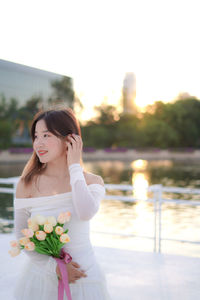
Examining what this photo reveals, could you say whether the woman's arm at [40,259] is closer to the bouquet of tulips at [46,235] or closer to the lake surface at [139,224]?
the bouquet of tulips at [46,235]

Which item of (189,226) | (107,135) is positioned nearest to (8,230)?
(189,226)

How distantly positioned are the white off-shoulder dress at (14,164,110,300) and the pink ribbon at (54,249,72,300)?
4cm

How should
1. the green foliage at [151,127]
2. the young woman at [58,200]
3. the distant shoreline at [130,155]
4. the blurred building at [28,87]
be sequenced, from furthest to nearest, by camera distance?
the green foliage at [151,127]
the blurred building at [28,87]
the distant shoreline at [130,155]
the young woman at [58,200]

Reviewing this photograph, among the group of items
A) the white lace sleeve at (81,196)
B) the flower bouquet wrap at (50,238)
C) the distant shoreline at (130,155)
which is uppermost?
the white lace sleeve at (81,196)

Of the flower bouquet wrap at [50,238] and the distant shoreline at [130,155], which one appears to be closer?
the flower bouquet wrap at [50,238]

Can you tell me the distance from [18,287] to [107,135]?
50.8 meters

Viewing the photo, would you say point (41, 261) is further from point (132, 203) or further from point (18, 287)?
point (132, 203)

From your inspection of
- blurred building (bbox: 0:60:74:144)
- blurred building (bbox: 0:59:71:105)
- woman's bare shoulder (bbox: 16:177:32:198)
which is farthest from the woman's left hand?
blurred building (bbox: 0:59:71:105)

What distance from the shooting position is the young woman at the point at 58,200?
1.61 m

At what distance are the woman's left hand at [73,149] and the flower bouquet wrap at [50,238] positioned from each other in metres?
0.21

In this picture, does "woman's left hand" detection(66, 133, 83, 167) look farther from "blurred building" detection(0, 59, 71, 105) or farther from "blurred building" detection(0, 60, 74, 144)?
"blurred building" detection(0, 59, 71, 105)

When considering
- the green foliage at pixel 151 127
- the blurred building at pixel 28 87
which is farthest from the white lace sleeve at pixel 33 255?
the green foliage at pixel 151 127

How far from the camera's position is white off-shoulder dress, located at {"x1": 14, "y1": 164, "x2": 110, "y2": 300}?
1615mm

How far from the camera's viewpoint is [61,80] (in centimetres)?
5300
